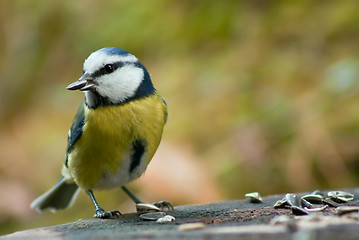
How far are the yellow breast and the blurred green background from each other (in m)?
1.54

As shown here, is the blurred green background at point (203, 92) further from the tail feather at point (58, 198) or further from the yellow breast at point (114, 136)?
the yellow breast at point (114, 136)

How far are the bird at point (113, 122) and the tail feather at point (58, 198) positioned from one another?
0.69 meters

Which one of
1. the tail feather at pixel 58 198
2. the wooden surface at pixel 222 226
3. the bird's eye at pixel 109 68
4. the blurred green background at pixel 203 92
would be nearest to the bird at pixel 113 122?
the bird's eye at pixel 109 68

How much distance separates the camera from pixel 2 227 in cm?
488

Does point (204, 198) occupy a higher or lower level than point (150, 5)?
lower

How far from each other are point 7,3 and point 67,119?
1.86 metres

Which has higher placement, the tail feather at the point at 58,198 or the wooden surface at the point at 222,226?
the tail feather at the point at 58,198

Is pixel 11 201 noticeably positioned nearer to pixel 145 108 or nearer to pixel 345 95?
pixel 145 108

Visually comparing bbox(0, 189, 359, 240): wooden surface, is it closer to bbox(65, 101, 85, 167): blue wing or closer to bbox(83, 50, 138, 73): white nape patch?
bbox(65, 101, 85, 167): blue wing

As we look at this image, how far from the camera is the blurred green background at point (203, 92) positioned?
4.39m

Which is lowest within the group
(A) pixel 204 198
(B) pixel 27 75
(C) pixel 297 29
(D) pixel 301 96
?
(A) pixel 204 198

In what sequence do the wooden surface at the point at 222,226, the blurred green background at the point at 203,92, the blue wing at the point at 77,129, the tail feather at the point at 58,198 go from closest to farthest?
1. the wooden surface at the point at 222,226
2. the blue wing at the point at 77,129
3. the tail feather at the point at 58,198
4. the blurred green background at the point at 203,92

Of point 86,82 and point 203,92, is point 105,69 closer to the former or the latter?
point 86,82

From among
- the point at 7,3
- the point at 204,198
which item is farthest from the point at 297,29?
the point at 7,3
